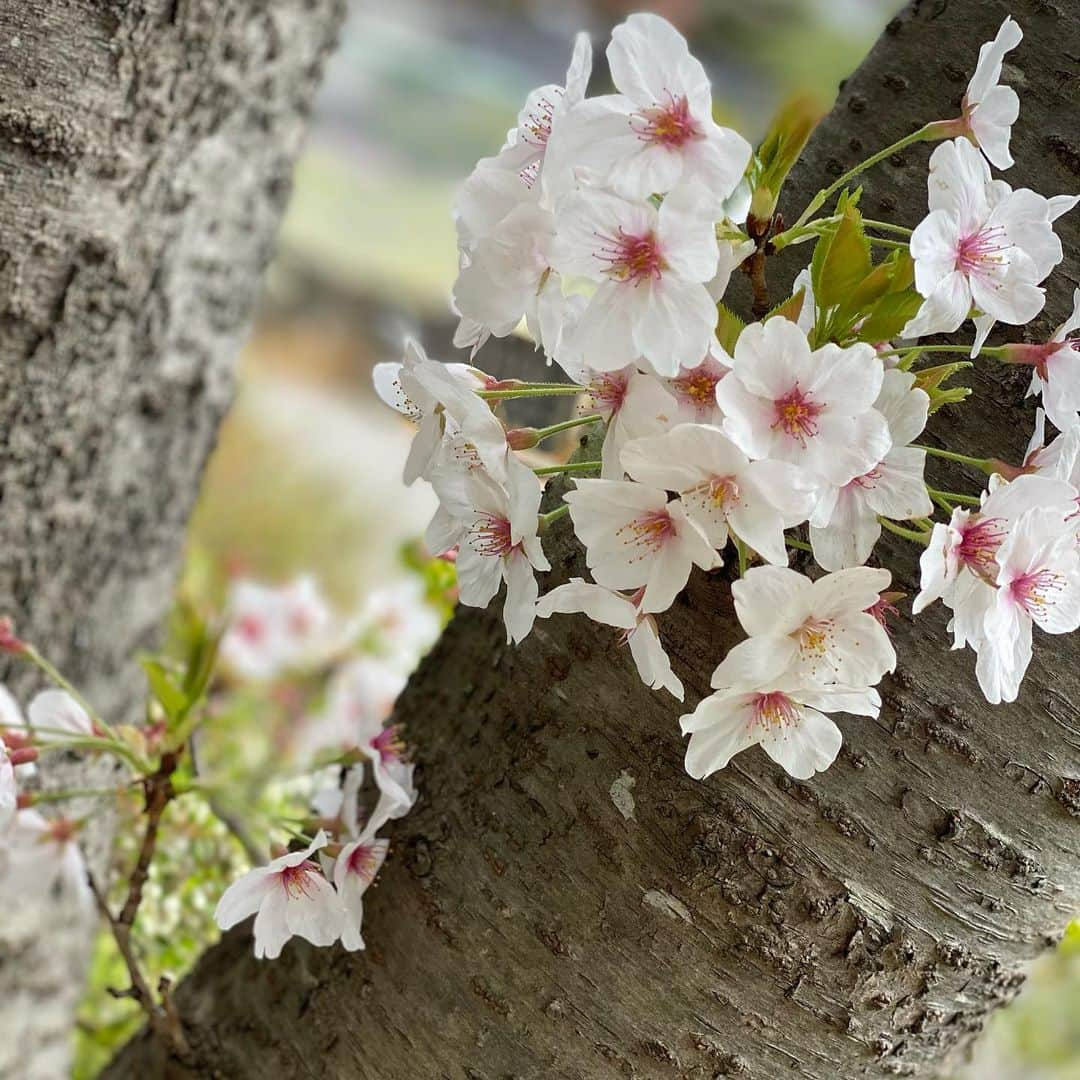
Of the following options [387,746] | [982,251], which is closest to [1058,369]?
[982,251]

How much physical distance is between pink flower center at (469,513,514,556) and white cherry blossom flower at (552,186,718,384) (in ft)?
0.37

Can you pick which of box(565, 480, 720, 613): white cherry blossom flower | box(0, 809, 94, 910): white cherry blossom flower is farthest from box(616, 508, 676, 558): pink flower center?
box(0, 809, 94, 910): white cherry blossom flower

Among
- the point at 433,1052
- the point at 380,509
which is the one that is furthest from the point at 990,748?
the point at 380,509

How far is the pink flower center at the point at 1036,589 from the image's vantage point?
0.46 meters

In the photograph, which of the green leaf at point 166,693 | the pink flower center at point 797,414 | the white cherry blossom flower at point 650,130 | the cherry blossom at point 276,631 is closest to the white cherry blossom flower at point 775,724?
the pink flower center at point 797,414

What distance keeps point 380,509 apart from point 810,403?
3.91 metres

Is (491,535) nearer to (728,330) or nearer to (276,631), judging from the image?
(728,330)

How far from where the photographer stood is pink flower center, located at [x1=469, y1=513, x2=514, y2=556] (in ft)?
1.67

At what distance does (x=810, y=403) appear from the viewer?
1.39 feet

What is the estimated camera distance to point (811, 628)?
17.7 inches

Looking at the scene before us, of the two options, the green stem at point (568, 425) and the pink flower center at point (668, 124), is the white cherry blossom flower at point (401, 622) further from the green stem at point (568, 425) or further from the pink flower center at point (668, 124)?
the pink flower center at point (668, 124)

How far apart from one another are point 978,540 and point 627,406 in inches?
6.4

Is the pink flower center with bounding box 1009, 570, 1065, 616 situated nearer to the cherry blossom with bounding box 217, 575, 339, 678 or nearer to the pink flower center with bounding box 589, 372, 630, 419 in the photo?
the pink flower center with bounding box 589, 372, 630, 419

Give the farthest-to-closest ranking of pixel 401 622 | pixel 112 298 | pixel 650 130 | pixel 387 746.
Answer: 1. pixel 401 622
2. pixel 112 298
3. pixel 387 746
4. pixel 650 130
